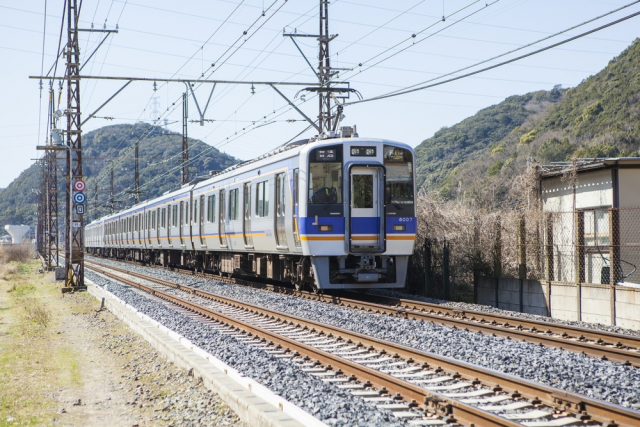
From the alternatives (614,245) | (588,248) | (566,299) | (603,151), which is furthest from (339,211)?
(603,151)

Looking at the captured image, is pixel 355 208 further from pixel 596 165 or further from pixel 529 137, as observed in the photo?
pixel 529 137

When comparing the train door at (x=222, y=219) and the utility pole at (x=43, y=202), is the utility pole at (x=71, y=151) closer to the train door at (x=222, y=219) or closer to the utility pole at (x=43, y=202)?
the train door at (x=222, y=219)

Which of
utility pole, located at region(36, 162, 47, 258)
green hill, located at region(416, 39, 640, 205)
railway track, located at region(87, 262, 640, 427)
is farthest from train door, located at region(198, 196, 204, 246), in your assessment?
utility pole, located at region(36, 162, 47, 258)

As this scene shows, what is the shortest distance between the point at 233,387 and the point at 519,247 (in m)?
9.27

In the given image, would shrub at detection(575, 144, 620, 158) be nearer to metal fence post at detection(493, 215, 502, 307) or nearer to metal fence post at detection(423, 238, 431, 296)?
metal fence post at detection(423, 238, 431, 296)

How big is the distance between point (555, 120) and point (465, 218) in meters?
42.3

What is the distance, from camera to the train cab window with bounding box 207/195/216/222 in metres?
20.9

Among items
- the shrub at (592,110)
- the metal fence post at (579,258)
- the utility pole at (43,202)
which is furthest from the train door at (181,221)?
the shrub at (592,110)

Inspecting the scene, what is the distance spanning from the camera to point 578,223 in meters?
12.5

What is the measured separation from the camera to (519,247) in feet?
45.9

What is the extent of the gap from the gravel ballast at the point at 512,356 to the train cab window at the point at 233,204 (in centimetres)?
691

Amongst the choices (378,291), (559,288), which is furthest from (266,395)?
(378,291)

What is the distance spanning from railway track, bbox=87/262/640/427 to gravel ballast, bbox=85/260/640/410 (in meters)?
0.57

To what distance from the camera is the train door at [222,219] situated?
19.8 meters
